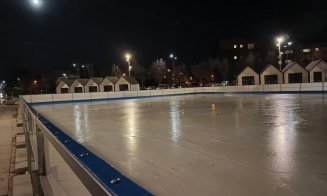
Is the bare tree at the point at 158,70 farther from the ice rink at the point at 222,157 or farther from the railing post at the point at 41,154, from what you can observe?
the railing post at the point at 41,154

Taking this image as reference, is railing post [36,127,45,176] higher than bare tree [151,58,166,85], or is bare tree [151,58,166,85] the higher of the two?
bare tree [151,58,166,85]

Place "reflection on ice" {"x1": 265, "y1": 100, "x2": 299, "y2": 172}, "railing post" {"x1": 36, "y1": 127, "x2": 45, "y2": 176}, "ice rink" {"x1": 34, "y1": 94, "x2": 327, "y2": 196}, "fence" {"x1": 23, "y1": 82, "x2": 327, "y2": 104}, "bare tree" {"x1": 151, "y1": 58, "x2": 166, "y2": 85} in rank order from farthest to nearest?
"bare tree" {"x1": 151, "y1": 58, "x2": 166, "y2": 85} < "fence" {"x1": 23, "y1": 82, "x2": 327, "y2": 104} < "reflection on ice" {"x1": 265, "y1": 100, "x2": 299, "y2": 172} < "ice rink" {"x1": 34, "y1": 94, "x2": 327, "y2": 196} < "railing post" {"x1": 36, "y1": 127, "x2": 45, "y2": 176}

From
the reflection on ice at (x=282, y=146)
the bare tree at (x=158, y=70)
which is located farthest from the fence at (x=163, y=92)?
the bare tree at (x=158, y=70)

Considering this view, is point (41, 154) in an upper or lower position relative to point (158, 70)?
lower

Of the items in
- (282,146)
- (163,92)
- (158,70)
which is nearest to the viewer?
(282,146)

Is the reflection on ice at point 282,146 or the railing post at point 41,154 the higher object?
the railing post at point 41,154

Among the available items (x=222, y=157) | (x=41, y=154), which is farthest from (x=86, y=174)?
(x=222, y=157)

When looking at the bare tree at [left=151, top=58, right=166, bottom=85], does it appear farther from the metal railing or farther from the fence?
the metal railing

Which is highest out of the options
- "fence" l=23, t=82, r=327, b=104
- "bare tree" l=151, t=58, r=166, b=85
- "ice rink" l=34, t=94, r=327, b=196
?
"bare tree" l=151, t=58, r=166, b=85

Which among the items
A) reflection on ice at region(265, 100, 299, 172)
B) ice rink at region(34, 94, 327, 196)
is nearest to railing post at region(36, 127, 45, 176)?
ice rink at region(34, 94, 327, 196)

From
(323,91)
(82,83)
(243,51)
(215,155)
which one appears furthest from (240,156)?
(243,51)

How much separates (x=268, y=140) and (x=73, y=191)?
4974 mm

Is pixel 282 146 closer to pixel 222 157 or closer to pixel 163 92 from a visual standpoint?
pixel 222 157

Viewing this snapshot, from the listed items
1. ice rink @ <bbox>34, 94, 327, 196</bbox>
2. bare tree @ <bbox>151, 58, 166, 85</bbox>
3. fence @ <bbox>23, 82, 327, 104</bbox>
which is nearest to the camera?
ice rink @ <bbox>34, 94, 327, 196</bbox>
